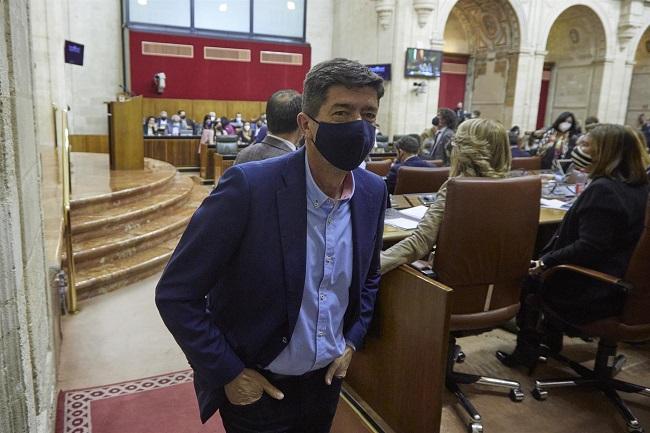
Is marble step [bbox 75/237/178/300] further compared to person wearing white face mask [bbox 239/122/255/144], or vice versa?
person wearing white face mask [bbox 239/122/255/144]

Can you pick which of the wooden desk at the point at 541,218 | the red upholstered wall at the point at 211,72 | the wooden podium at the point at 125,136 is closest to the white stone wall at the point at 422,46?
the red upholstered wall at the point at 211,72

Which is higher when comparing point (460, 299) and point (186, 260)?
point (186, 260)

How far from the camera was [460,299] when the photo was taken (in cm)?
230

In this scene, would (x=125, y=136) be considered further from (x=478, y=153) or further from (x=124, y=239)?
(x=478, y=153)

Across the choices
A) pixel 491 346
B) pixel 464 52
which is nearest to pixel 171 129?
pixel 464 52

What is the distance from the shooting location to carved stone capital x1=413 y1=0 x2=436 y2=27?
1231 centimetres

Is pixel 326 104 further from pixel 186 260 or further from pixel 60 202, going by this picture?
pixel 60 202

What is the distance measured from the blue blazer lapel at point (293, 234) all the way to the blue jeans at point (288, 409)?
0.21m

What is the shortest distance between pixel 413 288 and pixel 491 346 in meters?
1.56

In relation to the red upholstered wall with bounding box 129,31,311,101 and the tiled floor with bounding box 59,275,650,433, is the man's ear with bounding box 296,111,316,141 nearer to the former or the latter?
the tiled floor with bounding box 59,275,650,433

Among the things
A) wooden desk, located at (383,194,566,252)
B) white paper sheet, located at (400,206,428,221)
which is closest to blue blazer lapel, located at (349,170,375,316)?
wooden desk, located at (383,194,566,252)

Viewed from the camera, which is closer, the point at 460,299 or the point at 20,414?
the point at 20,414

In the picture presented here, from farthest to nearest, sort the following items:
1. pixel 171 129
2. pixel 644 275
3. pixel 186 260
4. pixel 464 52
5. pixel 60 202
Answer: pixel 464 52
pixel 171 129
pixel 60 202
pixel 644 275
pixel 186 260

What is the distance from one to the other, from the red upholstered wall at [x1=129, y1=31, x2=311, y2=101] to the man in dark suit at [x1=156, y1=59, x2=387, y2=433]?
1291 centimetres
